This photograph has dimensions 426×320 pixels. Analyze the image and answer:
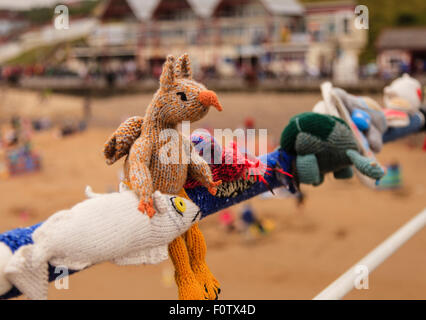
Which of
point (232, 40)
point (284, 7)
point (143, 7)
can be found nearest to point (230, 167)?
point (232, 40)

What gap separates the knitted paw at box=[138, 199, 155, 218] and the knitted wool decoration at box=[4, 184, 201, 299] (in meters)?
0.01

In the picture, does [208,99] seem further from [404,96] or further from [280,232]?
[280,232]

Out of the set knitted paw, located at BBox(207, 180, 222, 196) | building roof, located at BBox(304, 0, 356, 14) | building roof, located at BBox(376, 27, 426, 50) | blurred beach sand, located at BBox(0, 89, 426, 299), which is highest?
building roof, located at BBox(304, 0, 356, 14)

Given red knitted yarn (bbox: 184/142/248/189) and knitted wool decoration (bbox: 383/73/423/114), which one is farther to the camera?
knitted wool decoration (bbox: 383/73/423/114)

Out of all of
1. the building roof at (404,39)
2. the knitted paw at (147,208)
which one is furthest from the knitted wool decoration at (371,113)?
the building roof at (404,39)

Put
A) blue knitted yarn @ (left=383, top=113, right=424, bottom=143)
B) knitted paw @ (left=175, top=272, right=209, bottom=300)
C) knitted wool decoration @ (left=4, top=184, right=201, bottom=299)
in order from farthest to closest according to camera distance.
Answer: blue knitted yarn @ (left=383, top=113, right=424, bottom=143) < knitted paw @ (left=175, top=272, right=209, bottom=300) < knitted wool decoration @ (left=4, top=184, right=201, bottom=299)

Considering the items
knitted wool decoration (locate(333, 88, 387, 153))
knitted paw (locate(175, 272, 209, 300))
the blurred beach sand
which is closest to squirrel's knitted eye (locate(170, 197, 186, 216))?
knitted paw (locate(175, 272, 209, 300))

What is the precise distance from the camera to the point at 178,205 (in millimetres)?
1291

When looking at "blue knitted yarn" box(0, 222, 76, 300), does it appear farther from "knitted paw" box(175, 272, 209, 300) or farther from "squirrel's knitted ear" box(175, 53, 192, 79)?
"squirrel's knitted ear" box(175, 53, 192, 79)

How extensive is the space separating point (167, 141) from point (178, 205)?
18cm

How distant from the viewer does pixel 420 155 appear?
51.5 feet

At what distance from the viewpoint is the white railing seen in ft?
5.86

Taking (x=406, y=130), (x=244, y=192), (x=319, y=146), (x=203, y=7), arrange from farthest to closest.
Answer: (x=203, y=7), (x=406, y=130), (x=319, y=146), (x=244, y=192)
